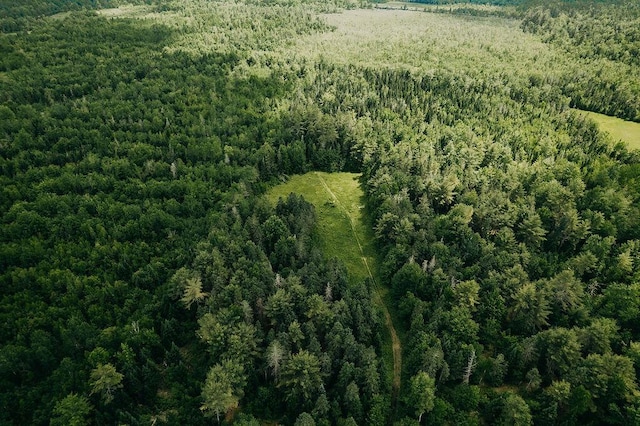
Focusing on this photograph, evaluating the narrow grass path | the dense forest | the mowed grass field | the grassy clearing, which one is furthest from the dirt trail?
the grassy clearing

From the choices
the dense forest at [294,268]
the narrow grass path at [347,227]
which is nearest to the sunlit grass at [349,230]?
the narrow grass path at [347,227]

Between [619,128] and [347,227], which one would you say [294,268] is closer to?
[347,227]

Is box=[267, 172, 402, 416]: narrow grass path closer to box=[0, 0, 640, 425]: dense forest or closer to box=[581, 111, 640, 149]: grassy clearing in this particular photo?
box=[0, 0, 640, 425]: dense forest

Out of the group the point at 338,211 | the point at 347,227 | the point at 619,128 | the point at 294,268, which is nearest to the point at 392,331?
the point at 294,268

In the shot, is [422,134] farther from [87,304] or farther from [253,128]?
[87,304]

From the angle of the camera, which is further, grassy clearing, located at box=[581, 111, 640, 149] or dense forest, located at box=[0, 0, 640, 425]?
grassy clearing, located at box=[581, 111, 640, 149]

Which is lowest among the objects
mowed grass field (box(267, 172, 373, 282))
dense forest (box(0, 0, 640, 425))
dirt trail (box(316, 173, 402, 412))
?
dirt trail (box(316, 173, 402, 412))

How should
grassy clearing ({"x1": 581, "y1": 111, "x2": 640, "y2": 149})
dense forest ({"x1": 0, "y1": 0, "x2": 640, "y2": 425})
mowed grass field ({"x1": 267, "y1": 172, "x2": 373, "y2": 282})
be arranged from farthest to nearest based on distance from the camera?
1. grassy clearing ({"x1": 581, "y1": 111, "x2": 640, "y2": 149})
2. mowed grass field ({"x1": 267, "y1": 172, "x2": 373, "y2": 282})
3. dense forest ({"x1": 0, "y1": 0, "x2": 640, "y2": 425})
